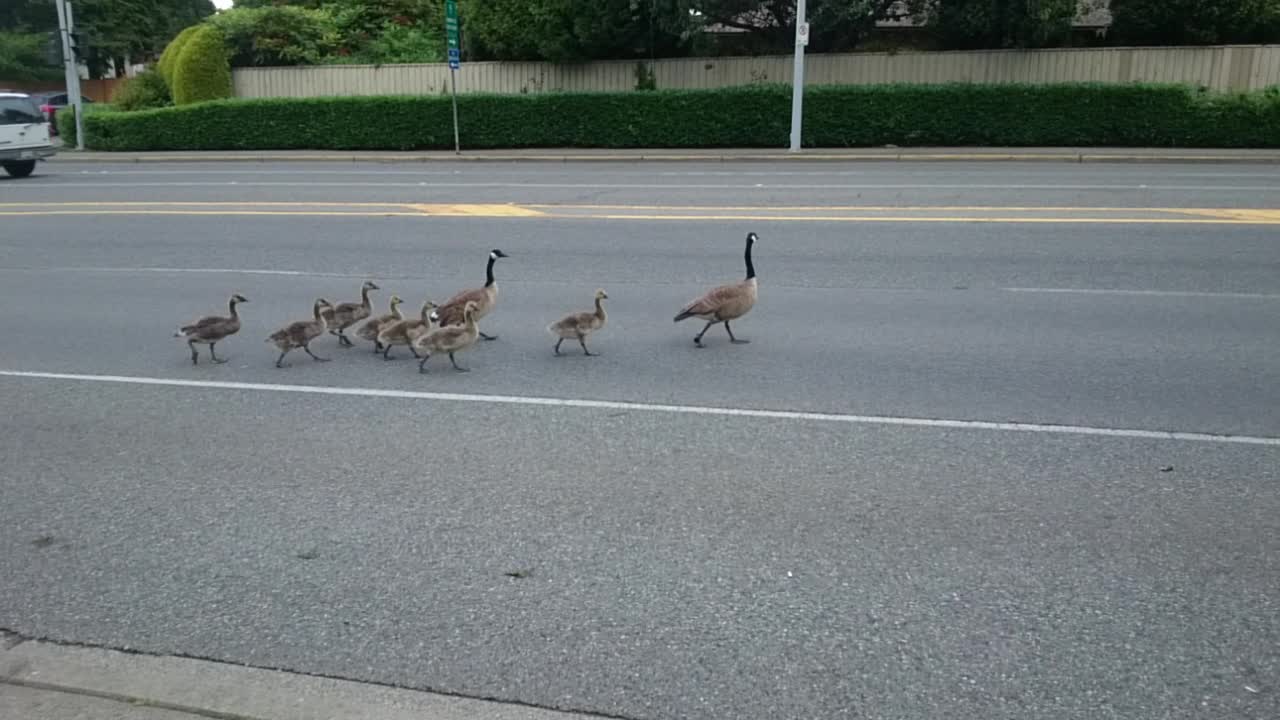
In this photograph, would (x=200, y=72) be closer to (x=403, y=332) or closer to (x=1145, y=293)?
(x=403, y=332)

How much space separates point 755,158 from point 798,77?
227 centimetres

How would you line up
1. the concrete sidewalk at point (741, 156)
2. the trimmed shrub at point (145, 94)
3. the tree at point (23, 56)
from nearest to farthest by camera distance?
the concrete sidewalk at point (741, 156), the trimmed shrub at point (145, 94), the tree at point (23, 56)

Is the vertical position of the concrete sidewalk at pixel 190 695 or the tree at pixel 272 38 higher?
the tree at pixel 272 38

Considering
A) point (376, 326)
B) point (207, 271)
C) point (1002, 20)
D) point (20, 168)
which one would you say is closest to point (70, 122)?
point (20, 168)

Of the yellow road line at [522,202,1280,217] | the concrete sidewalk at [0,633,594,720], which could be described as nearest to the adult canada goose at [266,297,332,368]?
the concrete sidewalk at [0,633,594,720]

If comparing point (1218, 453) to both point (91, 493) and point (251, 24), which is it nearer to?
point (91, 493)

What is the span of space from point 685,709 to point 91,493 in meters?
4.00

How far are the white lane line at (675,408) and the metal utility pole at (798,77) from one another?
65.2 feet

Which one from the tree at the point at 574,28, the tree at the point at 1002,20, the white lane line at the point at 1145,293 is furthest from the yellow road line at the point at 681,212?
the tree at the point at 1002,20

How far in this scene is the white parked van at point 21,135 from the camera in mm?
25672

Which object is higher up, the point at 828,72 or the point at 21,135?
the point at 828,72

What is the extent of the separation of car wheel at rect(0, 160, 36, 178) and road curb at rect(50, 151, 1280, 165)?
167 inches

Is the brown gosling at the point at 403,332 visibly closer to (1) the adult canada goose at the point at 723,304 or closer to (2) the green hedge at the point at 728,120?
(1) the adult canada goose at the point at 723,304

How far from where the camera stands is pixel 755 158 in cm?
2586
